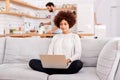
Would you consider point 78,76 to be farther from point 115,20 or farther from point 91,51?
point 115,20

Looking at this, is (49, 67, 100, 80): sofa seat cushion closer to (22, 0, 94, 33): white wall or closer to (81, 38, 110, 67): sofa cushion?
(81, 38, 110, 67): sofa cushion

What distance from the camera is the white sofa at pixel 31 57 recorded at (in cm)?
221

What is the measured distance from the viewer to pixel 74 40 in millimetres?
2660

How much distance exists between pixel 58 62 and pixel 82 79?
0.32m

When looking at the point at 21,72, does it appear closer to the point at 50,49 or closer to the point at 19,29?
the point at 50,49

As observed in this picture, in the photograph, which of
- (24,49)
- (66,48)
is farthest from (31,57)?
(66,48)

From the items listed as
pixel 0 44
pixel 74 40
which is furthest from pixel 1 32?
pixel 74 40

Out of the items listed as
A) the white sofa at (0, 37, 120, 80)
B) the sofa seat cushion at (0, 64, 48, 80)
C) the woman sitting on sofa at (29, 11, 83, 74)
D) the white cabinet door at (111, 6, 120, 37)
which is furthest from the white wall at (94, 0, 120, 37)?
the sofa seat cushion at (0, 64, 48, 80)

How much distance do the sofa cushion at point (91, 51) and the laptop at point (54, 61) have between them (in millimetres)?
427

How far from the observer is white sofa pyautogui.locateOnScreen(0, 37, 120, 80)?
2.21m

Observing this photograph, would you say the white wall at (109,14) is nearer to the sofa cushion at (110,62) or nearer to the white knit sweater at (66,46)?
the white knit sweater at (66,46)

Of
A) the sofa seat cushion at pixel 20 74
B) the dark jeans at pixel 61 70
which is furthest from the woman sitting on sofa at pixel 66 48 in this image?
the sofa seat cushion at pixel 20 74

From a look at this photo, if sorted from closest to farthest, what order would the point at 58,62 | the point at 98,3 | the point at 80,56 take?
1. the point at 58,62
2. the point at 80,56
3. the point at 98,3

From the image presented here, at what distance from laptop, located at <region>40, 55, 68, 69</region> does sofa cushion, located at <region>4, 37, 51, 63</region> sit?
46 centimetres
